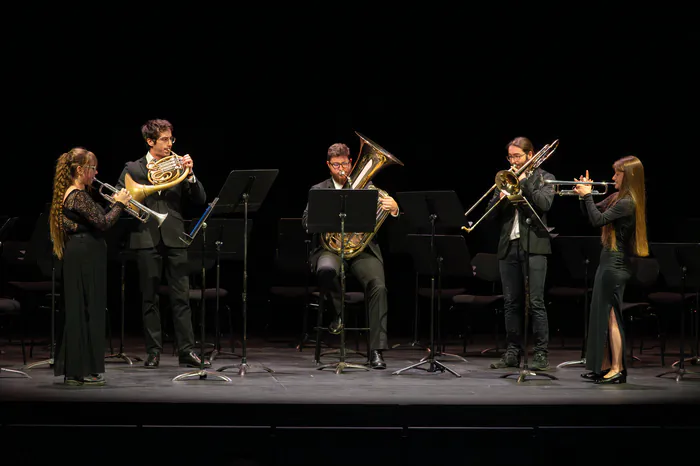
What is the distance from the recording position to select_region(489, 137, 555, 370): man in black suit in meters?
6.94

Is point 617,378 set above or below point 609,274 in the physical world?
below

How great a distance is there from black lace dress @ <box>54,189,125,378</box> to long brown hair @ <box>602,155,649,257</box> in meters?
3.46

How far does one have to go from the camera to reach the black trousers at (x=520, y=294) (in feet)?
23.0

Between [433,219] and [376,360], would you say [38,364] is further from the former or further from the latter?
[433,219]

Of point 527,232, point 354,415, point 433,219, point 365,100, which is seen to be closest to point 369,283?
point 433,219

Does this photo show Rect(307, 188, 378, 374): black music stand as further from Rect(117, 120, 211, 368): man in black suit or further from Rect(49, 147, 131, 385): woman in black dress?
Rect(49, 147, 131, 385): woman in black dress

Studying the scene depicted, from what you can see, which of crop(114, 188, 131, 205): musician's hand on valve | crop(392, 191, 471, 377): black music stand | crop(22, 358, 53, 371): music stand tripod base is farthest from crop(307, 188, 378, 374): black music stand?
crop(22, 358, 53, 371): music stand tripod base

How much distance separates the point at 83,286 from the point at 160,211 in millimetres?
981

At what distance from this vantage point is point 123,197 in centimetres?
626

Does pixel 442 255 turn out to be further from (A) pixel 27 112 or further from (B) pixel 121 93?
(A) pixel 27 112

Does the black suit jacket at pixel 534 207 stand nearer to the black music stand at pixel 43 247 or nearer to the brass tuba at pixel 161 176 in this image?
the brass tuba at pixel 161 176

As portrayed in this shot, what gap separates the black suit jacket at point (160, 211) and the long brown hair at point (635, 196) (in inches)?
121

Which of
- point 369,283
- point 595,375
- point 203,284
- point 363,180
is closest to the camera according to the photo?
point 203,284

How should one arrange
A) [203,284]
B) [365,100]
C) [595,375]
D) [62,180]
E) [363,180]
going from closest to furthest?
[62,180]
[203,284]
[595,375]
[363,180]
[365,100]
